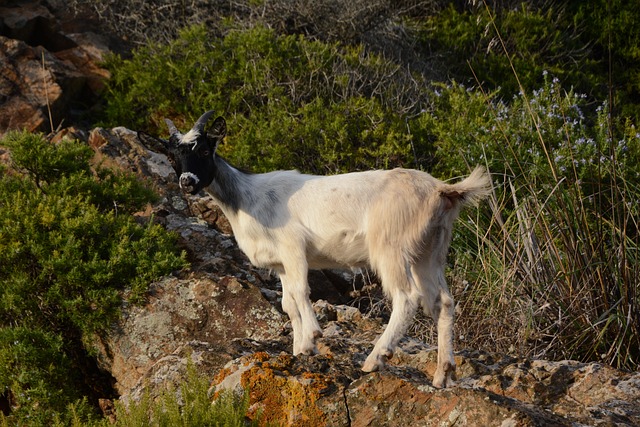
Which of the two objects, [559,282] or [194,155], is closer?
[194,155]

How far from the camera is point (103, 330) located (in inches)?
278

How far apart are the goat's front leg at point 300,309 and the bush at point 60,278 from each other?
1628 millimetres

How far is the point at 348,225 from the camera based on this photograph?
5914 millimetres

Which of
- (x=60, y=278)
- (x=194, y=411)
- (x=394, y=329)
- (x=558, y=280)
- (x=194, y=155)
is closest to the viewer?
(x=194, y=411)

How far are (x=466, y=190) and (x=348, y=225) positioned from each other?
86 cm

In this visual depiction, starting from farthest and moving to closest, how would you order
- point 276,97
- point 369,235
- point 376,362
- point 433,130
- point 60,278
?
point 276,97 < point 433,130 < point 60,278 < point 369,235 < point 376,362

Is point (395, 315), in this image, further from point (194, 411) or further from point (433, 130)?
point (433, 130)

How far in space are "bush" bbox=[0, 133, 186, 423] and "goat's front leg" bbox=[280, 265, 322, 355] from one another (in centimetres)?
163

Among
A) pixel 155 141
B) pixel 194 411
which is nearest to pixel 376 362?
pixel 194 411

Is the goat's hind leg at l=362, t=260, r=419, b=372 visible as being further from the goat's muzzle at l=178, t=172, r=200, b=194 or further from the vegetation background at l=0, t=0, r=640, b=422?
the goat's muzzle at l=178, t=172, r=200, b=194

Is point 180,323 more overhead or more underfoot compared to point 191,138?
more underfoot

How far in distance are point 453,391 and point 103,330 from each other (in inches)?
143

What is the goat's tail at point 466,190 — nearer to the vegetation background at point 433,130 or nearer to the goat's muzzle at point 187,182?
the vegetation background at point 433,130

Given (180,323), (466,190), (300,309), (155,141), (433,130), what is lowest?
(180,323)
